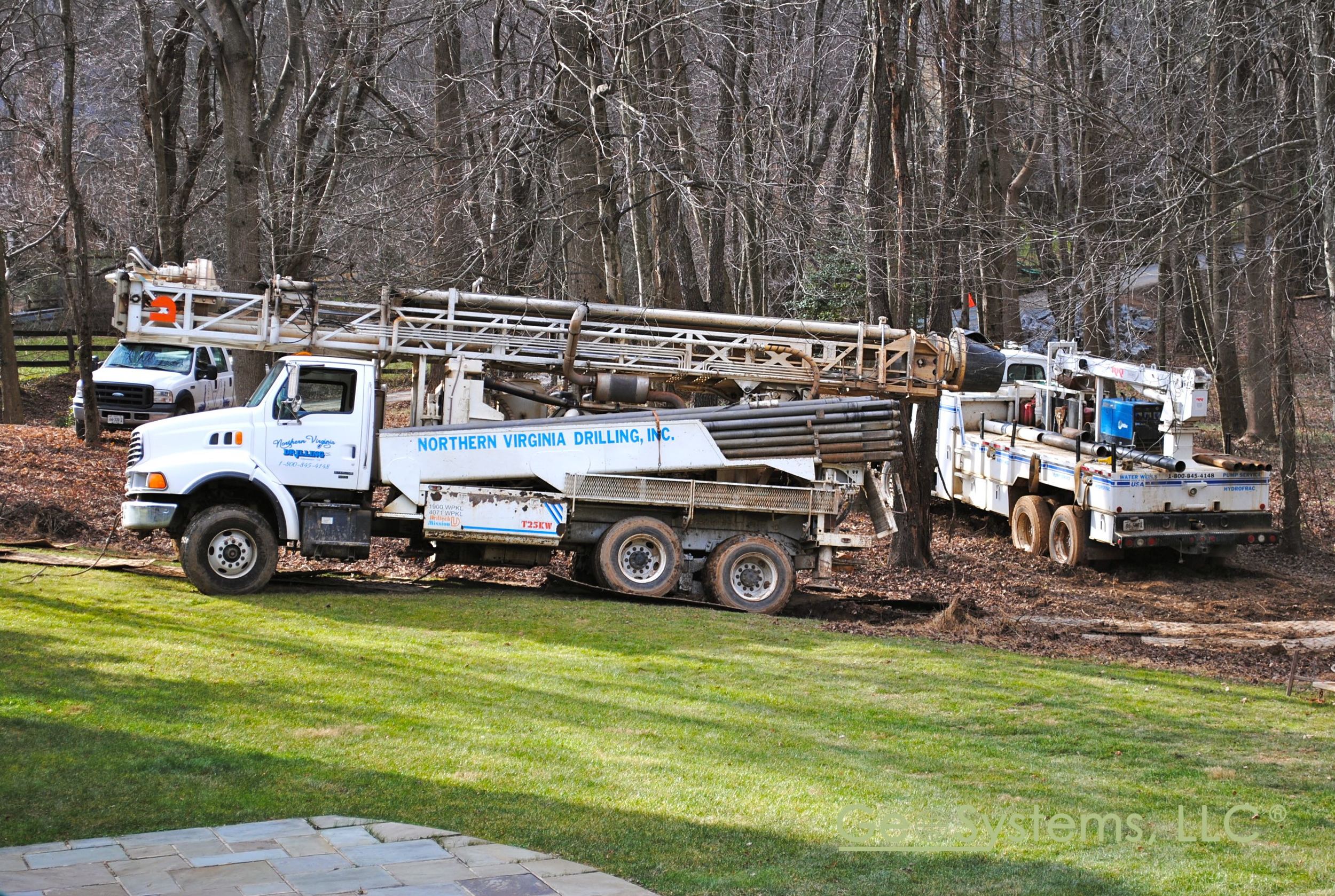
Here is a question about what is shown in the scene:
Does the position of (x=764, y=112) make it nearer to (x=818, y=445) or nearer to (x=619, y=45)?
(x=619, y=45)

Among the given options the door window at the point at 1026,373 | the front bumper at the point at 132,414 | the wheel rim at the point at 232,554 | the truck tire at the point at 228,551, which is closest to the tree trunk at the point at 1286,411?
the door window at the point at 1026,373

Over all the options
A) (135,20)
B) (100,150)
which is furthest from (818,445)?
(100,150)

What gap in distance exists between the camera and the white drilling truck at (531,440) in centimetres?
1315

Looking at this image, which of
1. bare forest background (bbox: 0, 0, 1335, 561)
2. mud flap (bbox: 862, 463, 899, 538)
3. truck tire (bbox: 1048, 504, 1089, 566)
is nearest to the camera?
mud flap (bbox: 862, 463, 899, 538)

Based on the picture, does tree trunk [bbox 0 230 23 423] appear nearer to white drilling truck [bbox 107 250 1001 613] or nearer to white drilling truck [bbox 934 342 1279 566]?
white drilling truck [bbox 107 250 1001 613]

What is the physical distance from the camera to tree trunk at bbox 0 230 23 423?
23953 millimetres

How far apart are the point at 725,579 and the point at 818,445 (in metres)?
1.77

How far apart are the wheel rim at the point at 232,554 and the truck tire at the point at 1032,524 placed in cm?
1129

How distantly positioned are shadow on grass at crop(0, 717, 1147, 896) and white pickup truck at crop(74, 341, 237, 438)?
666 inches

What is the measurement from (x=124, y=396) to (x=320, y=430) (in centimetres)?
1285

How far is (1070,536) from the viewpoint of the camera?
1792cm

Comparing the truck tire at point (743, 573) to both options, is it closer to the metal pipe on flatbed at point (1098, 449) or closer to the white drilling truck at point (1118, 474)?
the white drilling truck at point (1118, 474)

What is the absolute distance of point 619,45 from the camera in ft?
51.8

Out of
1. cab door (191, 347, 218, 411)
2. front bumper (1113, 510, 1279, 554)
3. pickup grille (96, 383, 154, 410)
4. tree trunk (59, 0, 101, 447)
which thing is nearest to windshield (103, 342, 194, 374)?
cab door (191, 347, 218, 411)
